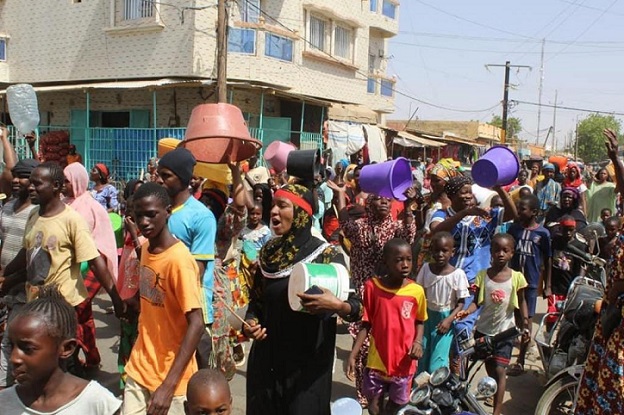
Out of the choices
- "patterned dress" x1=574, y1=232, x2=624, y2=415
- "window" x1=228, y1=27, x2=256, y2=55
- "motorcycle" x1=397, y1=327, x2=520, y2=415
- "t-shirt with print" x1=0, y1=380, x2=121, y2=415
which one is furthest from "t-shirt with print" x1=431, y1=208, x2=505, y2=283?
"window" x1=228, y1=27, x2=256, y2=55

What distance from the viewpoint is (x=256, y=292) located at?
3264 mm

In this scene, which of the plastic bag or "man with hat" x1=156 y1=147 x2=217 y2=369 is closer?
"man with hat" x1=156 y1=147 x2=217 y2=369

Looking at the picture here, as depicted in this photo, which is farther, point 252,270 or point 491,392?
point 252,270

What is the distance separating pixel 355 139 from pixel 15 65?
11350 mm

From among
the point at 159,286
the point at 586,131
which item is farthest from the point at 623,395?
the point at 586,131

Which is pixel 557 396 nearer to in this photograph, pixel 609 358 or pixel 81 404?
pixel 609 358

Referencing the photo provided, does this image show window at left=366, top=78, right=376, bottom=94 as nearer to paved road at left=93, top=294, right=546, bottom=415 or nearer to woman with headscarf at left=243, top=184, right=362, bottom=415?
paved road at left=93, top=294, right=546, bottom=415

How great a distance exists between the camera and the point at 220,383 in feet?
7.73

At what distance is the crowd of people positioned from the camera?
2.68 m

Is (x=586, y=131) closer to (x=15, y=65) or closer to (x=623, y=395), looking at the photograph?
(x=15, y=65)

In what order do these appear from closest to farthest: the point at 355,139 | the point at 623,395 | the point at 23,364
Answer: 1. the point at 23,364
2. the point at 623,395
3. the point at 355,139

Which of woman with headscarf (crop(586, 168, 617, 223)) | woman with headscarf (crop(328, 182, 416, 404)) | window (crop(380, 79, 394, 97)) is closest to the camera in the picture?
woman with headscarf (crop(328, 182, 416, 404))

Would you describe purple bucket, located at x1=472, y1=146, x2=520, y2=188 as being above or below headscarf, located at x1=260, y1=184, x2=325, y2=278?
above

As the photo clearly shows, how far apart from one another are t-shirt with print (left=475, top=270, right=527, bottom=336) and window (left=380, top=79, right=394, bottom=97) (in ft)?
76.1
